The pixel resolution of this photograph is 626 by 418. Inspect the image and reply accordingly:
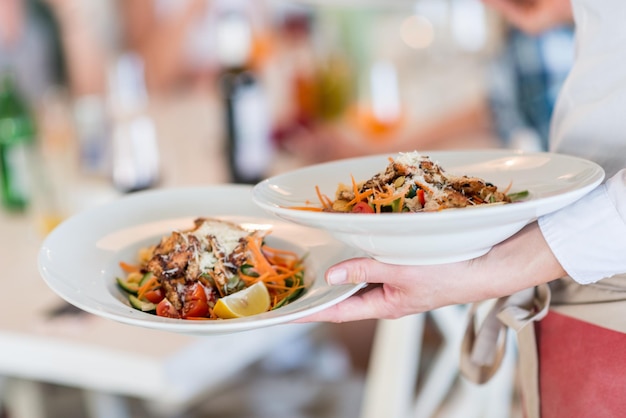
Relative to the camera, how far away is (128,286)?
37.8 inches

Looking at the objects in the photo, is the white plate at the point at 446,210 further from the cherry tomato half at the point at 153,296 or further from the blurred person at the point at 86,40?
the blurred person at the point at 86,40

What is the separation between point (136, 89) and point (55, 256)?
1751mm

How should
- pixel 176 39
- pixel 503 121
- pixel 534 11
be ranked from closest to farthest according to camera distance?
pixel 534 11, pixel 503 121, pixel 176 39

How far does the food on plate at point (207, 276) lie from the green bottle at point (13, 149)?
1.46m

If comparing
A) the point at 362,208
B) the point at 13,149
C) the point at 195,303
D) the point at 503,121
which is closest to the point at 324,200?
the point at 362,208

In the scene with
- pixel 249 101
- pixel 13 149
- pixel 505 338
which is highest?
pixel 249 101

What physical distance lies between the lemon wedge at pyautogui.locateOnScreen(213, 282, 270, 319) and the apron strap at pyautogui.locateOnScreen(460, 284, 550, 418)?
38 centimetres

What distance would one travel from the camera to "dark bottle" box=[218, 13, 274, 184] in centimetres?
233

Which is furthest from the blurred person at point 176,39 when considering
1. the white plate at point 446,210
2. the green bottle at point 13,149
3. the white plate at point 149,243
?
the white plate at point 446,210

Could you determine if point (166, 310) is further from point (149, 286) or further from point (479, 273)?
point (479, 273)

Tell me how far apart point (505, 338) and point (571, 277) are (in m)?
0.31

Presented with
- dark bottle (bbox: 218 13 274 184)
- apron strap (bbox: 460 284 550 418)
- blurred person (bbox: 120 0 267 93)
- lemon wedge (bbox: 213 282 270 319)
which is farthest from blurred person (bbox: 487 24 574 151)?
lemon wedge (bbox: 213 282 270 319)

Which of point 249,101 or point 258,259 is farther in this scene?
point 249,101

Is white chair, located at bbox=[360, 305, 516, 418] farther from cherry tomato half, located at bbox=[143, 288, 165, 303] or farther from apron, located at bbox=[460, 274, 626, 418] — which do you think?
cherry tomato half, located at bbox=[143, 288, 165, 303]
